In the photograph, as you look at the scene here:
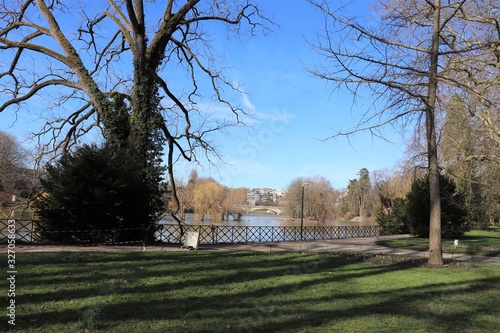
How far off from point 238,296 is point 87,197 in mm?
9561

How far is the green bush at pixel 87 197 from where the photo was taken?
1455cm

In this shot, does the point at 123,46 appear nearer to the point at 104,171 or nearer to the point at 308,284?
the point at 104,171

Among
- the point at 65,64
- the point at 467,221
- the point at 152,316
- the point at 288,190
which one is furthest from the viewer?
the point at 288,190

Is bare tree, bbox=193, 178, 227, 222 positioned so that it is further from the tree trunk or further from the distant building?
the tree trunk

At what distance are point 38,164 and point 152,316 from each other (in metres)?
17.3

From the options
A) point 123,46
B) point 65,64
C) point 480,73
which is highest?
point 123,46

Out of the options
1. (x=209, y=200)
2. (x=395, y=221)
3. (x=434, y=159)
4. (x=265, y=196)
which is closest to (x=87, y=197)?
(x=434, y=159)

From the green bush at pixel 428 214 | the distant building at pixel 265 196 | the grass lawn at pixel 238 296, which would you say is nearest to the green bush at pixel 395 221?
the green bush at pixel 428 214

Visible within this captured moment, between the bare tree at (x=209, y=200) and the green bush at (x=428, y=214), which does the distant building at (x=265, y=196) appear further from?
the green bush at (x=428, y=214)

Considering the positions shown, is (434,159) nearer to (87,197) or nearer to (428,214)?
(87,197)

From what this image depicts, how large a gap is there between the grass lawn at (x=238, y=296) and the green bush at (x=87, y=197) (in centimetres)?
369

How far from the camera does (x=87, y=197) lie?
1462 centimetres

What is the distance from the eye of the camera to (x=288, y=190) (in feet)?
222

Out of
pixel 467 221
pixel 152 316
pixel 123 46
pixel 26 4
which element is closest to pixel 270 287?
pixel 152 316
